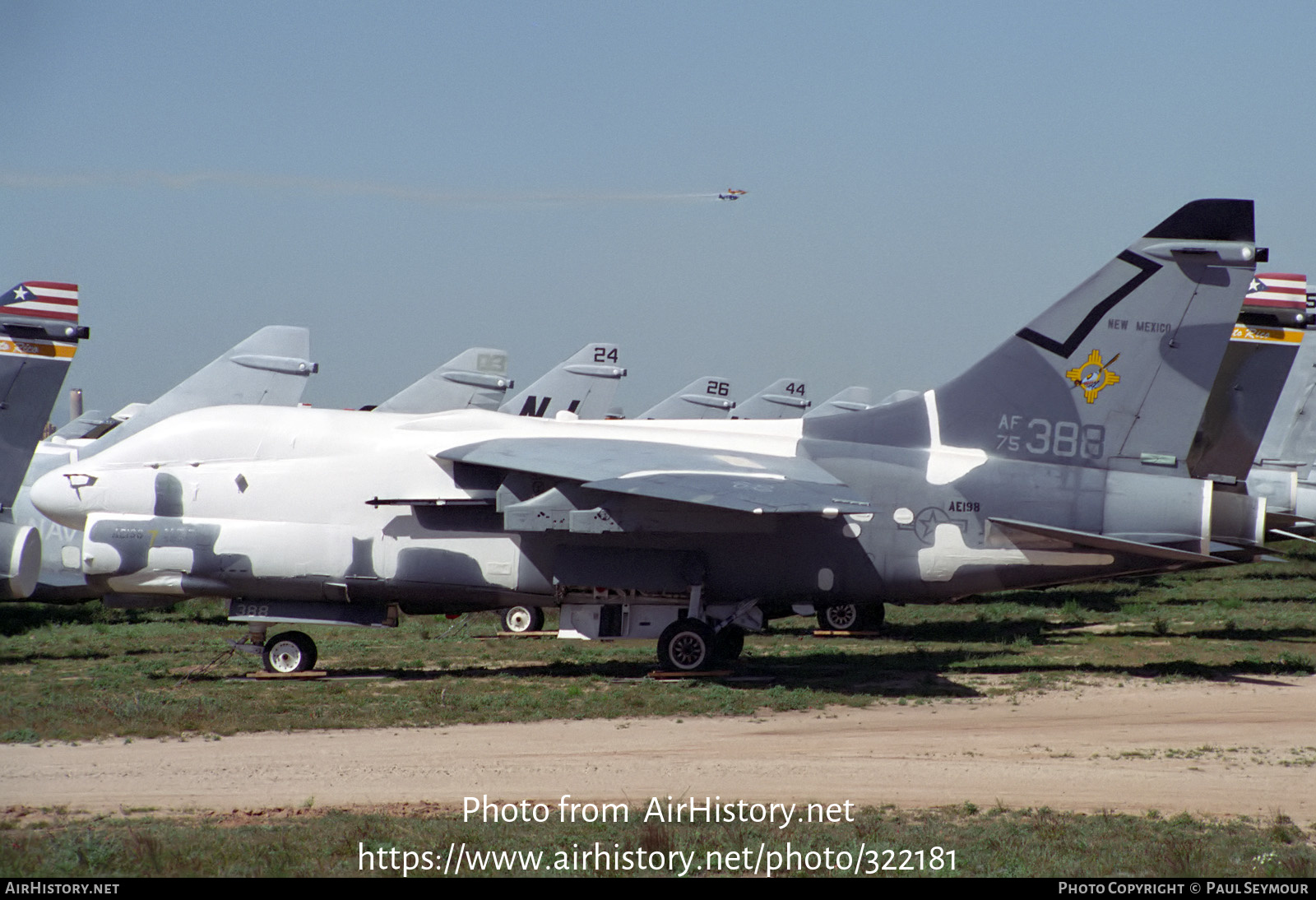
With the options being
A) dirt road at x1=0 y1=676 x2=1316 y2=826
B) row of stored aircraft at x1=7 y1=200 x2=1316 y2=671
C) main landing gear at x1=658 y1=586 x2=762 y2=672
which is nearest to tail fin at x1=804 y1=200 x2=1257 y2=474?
row of stored aircraft at x1=7 y1=200 x2=1316 y2=671

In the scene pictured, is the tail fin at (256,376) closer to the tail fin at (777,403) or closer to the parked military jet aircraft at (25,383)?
the parked military jet aircraft at (25,383)

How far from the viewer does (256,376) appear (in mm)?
26703

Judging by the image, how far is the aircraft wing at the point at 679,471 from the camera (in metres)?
15.2

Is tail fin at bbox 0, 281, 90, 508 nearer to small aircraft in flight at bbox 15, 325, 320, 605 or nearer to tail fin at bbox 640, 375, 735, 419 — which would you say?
small aircraft in flight at bbox 15, 325, 320, 605

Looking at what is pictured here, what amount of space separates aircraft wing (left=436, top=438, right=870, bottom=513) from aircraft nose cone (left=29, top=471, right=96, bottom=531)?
5462mm

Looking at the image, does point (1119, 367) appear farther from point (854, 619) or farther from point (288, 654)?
point (288, 654)


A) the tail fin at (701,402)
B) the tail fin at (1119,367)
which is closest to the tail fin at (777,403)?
the tail fin at (701,402)

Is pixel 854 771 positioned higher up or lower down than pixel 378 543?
lower down

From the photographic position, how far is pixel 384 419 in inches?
729

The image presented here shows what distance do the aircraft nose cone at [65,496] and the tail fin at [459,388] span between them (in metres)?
14.8

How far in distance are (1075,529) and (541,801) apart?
1003 cm

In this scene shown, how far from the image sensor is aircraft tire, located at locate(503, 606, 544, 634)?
24.4 m

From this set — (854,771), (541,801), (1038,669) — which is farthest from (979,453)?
(541,801)

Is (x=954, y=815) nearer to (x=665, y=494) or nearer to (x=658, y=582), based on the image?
(x=665, y=494)
